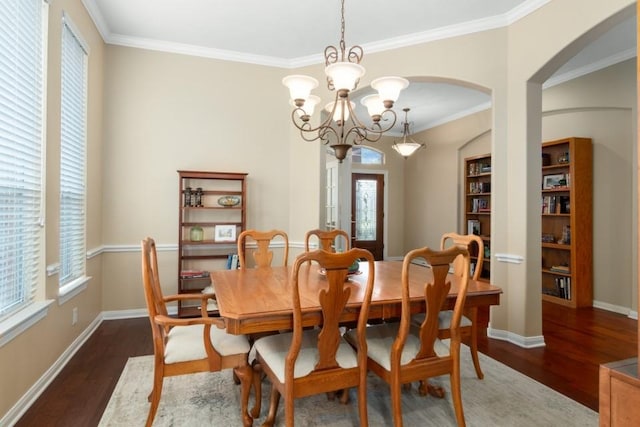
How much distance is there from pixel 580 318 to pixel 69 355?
16.9 ft

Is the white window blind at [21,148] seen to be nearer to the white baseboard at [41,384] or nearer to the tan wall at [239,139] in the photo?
the tan wall at [239,139]

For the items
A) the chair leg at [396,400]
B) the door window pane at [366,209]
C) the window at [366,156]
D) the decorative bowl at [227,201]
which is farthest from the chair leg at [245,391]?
the window at [366,156]

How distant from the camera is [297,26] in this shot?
11.8 ft

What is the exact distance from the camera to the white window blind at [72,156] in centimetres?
288

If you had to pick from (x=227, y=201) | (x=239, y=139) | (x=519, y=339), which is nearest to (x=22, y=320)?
(x=227, y=201)

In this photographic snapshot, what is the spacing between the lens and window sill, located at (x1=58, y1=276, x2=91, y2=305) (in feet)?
8.88

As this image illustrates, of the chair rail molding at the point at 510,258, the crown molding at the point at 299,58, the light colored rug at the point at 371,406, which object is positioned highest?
the crown molding at the point at 299,58

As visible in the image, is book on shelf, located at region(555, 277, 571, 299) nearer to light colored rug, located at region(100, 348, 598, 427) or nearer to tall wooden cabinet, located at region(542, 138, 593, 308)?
tall wooden cabinet, located at region(542, 138, 593, 308)

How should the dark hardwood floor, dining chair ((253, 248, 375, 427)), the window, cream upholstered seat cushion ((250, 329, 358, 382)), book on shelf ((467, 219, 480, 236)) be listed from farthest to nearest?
the window → book on shelf ((467, 219, 480, 236)) → the dark hardwood floor → cream upholstered seat cushion ((250, 329, 358, 382)) → dining chair ((253, 248, 375, 427))

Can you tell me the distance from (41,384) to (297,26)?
11.9ft

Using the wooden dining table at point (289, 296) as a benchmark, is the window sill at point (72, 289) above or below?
below

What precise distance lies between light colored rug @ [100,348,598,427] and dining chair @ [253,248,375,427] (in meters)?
0.34

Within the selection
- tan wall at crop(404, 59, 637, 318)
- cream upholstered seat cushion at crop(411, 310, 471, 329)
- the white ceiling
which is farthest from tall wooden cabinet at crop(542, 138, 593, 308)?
cream upholstered seat cushion at crop(411, 310, 471, 329)

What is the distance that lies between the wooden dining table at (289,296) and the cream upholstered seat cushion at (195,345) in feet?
0.86
